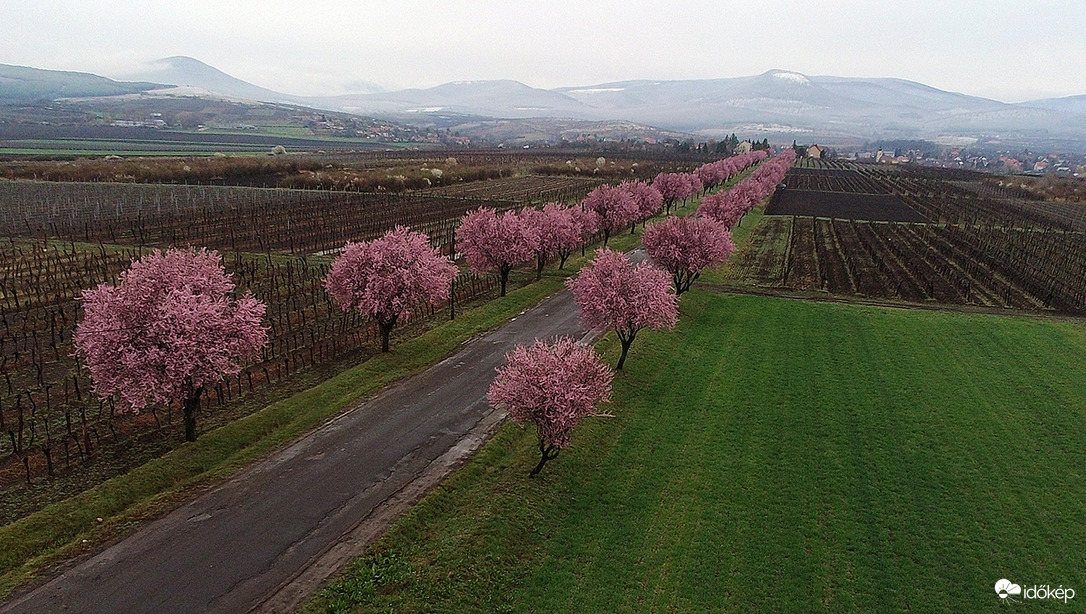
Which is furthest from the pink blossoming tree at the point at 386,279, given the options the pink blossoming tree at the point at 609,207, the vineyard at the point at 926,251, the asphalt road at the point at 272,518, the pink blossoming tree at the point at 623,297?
the vineyard at the point at 926,251

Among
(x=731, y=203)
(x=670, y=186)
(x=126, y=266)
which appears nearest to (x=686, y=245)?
(x=731, y=203)

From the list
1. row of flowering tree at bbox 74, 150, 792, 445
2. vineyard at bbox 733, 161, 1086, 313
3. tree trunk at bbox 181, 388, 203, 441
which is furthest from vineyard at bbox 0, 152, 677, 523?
vineyard at bbox 733, 161, 1086, 313

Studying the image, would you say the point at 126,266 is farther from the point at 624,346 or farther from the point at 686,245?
the point at 686,245

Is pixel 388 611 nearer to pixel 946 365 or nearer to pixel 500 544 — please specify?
pixel 500 544

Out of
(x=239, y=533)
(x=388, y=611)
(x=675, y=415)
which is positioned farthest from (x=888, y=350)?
(x=239, y=533)

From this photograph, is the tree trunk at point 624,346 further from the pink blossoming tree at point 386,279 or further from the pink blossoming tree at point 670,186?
the pink blossoming tree at point 670,186

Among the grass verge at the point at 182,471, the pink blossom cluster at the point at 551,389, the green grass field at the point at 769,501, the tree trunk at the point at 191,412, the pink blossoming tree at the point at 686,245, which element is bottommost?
the green grass field at the point at 769,501
